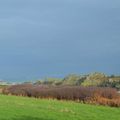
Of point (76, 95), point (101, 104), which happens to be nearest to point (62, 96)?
point (76, 95)

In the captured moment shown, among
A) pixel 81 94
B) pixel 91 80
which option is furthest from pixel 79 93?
pixel 91 80

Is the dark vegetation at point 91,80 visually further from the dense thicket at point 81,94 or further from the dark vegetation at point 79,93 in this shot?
the dense thicket at point 81,94

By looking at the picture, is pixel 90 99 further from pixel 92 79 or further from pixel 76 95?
pixel 92 79

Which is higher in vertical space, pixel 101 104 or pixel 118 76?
pixel 118 76

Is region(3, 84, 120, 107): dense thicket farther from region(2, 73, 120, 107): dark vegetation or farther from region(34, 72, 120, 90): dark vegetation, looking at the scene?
region(34, 72, 120, 90): dark vegetation

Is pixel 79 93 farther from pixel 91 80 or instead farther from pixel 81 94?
pixel 91 80

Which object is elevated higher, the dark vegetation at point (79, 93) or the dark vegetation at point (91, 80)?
the dark vegetation at point (91, 80)

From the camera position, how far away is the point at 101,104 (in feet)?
97.8

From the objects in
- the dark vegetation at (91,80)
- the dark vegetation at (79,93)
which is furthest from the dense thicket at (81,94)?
the dark vegetation at (91,80)

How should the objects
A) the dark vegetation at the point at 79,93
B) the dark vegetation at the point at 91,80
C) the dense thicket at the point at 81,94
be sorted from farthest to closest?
the dark vegetation at the point at 91,80 → the dark vegetation at the point at 79,93 → the dense thicket at the point at 81,94

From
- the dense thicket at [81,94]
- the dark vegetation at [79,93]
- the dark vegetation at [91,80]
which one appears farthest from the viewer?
the dark vegetation at [91,80]

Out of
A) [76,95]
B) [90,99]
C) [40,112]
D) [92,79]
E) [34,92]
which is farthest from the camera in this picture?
[92,79]

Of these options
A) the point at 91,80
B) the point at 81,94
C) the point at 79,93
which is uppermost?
the point at 91,80

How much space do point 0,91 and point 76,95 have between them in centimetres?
1200
